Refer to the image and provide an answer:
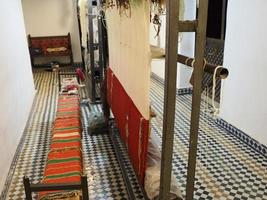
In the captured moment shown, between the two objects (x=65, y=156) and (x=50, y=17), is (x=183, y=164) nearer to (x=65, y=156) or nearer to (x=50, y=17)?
(x=65, y=156)

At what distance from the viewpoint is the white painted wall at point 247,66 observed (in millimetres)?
2510

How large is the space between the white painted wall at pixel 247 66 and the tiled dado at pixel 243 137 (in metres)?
0.06

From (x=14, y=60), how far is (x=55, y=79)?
293 cm

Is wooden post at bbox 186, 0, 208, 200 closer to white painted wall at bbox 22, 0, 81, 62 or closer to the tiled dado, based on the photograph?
the tiled dado

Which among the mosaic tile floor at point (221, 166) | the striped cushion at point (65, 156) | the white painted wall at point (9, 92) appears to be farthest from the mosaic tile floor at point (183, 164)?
the striped cushion at point (65, 156)

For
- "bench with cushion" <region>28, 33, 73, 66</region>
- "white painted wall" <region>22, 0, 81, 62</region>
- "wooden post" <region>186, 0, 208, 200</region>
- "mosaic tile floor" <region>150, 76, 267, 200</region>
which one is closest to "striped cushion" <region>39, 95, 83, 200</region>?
"wooden post" <region>186, 0, 208, 200</region>

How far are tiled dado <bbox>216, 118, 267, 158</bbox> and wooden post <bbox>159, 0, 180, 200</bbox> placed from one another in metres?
1.78

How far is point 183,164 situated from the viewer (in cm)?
257

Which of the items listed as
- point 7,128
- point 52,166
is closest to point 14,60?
point 7,128

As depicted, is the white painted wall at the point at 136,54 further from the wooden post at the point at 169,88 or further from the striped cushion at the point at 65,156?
the striped cushion at the point at 65,156

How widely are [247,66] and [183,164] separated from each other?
3.98 feet

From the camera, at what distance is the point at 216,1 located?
153 inches

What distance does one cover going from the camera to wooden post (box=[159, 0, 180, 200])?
105cm

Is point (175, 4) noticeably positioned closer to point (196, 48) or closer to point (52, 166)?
point (196, 48)
